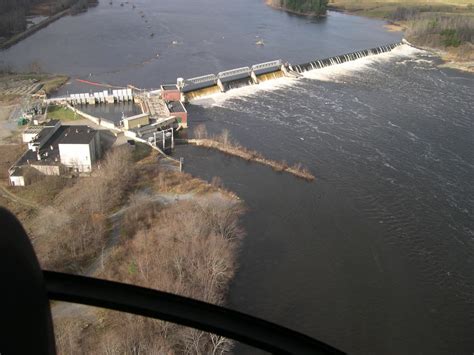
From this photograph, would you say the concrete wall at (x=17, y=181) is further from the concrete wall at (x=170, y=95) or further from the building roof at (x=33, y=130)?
the concrete wall at (x=170, y=95)

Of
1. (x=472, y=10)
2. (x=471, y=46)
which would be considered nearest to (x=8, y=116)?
(x=471, y=46)

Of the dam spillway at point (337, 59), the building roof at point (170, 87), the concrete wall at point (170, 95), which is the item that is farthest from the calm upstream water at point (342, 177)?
the building roof at point (170, 87)

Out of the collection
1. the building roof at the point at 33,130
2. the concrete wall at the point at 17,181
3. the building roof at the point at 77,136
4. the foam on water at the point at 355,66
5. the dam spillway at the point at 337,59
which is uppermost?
the building roof at the point at 77,136

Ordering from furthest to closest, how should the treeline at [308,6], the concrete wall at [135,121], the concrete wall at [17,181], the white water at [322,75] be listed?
the treeline at [308,6], the white water at [322,75], the concrete wall at [135,121], the concrete wall at [17,181]

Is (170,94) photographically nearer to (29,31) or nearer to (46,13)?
(29,31)

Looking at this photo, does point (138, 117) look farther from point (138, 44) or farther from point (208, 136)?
point (138, 44)

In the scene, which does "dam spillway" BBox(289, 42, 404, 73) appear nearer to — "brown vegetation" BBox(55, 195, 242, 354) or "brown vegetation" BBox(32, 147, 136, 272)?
"brown vegetation" BBox(32, 147, 136, 272)
